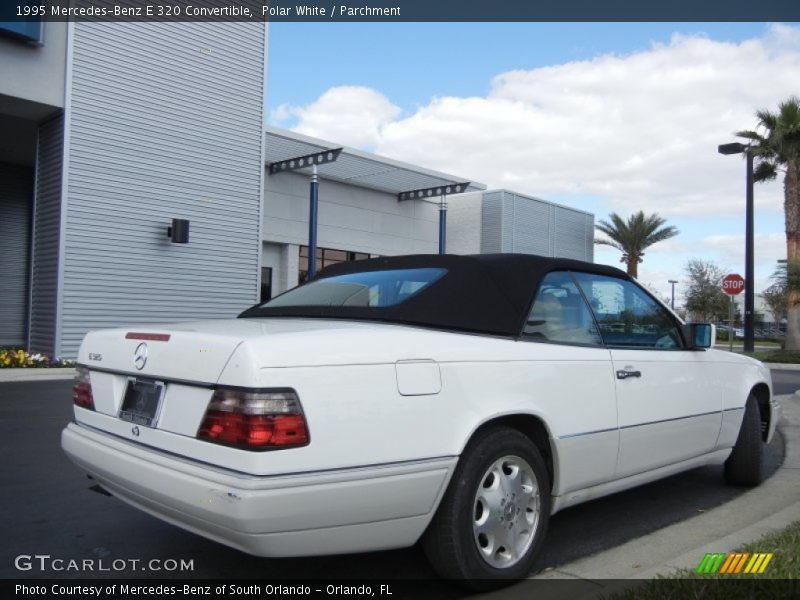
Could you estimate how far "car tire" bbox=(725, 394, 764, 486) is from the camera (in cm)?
505

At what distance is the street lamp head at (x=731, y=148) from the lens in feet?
74.1

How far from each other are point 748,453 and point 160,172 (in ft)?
43.2

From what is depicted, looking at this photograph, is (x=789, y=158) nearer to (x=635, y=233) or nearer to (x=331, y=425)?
(x=635, y=233)

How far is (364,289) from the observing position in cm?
386

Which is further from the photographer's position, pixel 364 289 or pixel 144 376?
pixel 364 289

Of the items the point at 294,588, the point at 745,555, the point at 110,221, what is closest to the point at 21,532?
the point at 294,588

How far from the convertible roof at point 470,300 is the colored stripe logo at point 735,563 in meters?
1.35

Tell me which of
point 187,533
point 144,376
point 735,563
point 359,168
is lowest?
point 187,533

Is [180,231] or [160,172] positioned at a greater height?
[160,172]

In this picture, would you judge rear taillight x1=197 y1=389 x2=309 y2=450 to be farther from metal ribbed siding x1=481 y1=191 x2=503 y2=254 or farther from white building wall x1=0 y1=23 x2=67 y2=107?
metal ribbed siding x1=481 y1=191 x2=503 y2=254

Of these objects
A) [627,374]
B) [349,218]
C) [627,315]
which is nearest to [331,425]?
[627,374]

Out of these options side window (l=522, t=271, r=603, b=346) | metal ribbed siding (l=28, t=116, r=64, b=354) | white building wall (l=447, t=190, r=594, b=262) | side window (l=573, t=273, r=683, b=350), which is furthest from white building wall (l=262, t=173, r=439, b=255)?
side window (l=522, t=271, r=603, b=346)

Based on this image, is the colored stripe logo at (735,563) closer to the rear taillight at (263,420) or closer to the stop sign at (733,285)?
the rear taillight at (263,420)

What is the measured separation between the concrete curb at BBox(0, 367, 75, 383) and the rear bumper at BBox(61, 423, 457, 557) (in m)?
10.2
